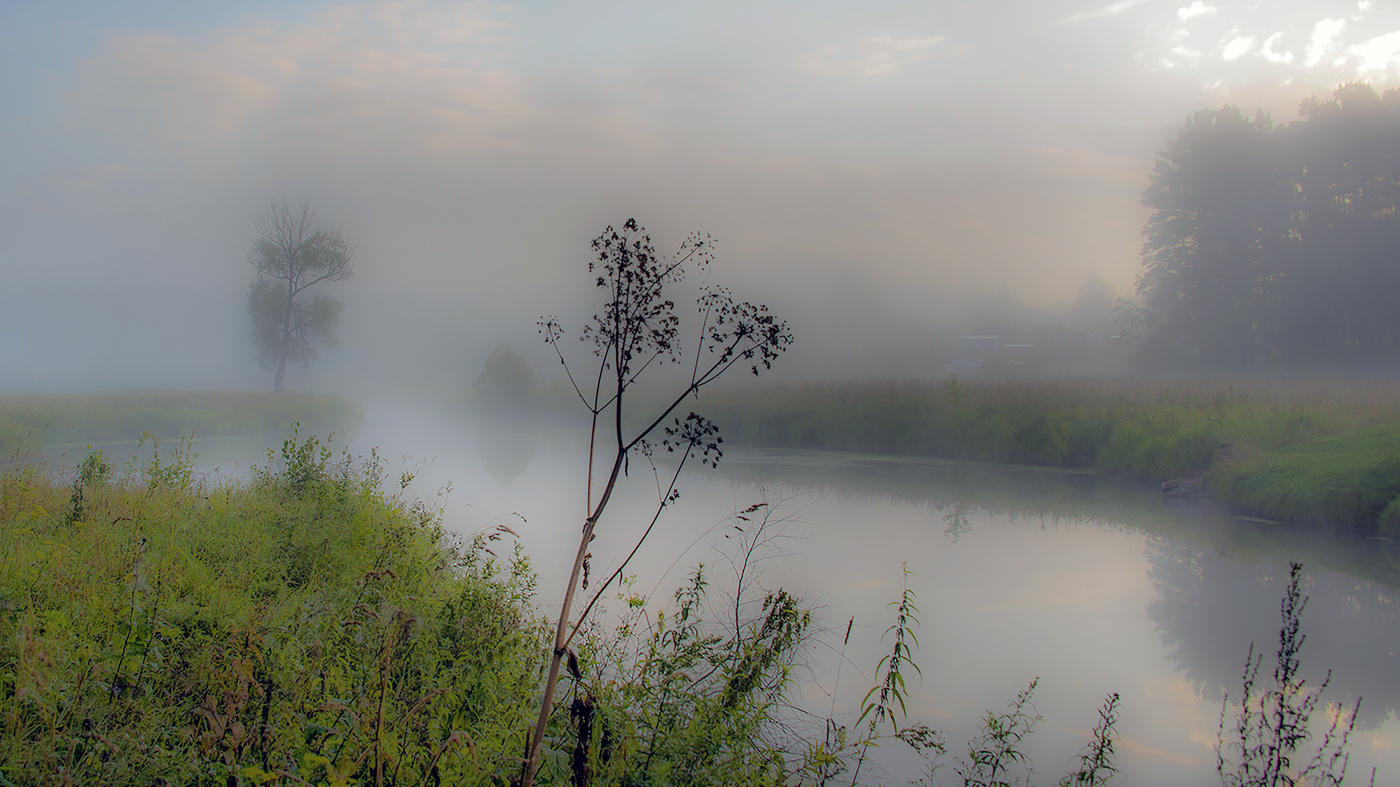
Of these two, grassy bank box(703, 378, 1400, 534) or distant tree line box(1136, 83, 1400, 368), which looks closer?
grassy bank box(703, 378, 1400, 534)

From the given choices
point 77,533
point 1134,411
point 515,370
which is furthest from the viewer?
point 515,370

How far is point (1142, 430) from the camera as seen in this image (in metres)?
15.4

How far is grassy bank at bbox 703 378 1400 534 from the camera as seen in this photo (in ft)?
34.9

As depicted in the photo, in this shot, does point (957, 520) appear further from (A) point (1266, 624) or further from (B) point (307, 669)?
(B) point (307, 669)

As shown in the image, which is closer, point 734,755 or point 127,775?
point 127,775

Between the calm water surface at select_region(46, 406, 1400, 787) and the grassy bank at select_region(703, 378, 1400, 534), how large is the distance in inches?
32.5

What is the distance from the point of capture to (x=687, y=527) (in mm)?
10336

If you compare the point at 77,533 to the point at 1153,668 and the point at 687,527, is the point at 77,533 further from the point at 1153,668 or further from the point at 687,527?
the point at 1153,668

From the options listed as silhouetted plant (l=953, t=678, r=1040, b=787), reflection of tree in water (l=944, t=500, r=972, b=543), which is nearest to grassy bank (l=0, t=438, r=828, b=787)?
silhouetted plant (l=953, t=678, r=1040, b=787)

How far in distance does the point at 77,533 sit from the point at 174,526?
551mm

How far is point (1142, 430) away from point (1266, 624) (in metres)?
9.46

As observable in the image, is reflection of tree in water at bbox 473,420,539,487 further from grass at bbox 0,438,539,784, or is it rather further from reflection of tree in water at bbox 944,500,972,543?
grass at bbox 0,438,539,784

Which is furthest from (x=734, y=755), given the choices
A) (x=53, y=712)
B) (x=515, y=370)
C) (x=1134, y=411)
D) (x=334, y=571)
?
(x=515, y=370)

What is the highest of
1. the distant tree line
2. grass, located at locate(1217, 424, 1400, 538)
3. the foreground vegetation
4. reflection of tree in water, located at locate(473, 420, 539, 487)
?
the distant tree line
